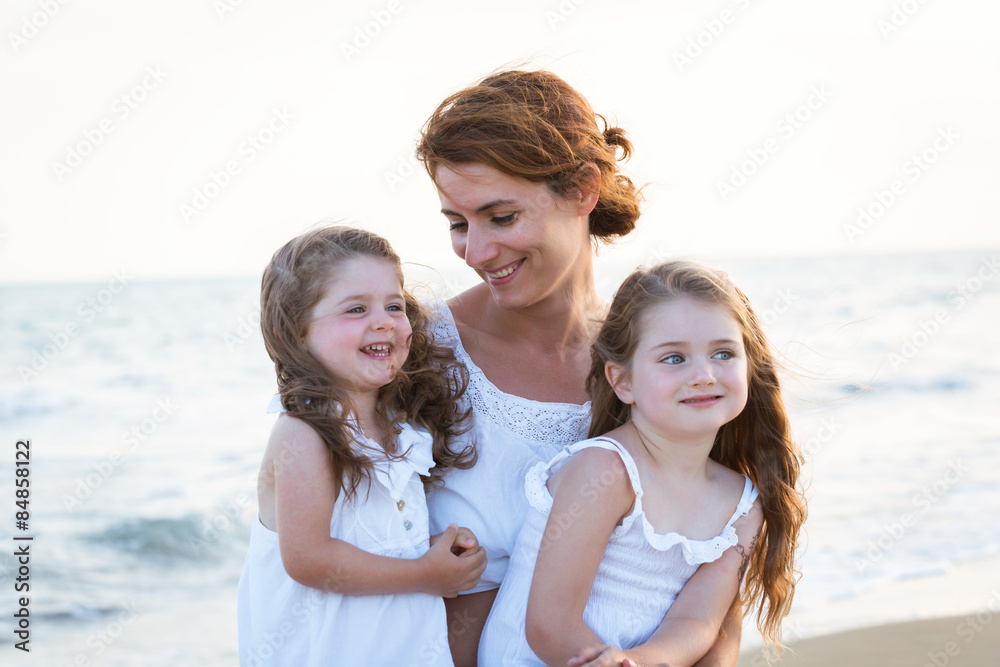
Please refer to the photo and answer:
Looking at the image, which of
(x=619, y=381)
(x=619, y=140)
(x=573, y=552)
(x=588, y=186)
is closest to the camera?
(x=573, y=552)

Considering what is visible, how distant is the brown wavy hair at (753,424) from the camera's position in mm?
2309

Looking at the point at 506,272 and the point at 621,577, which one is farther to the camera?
the point at 506,272

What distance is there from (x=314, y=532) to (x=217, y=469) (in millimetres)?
6905

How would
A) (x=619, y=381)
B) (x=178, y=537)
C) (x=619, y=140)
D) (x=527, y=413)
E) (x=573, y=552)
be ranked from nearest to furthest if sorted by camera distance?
(x=573, y=552) → (x=619, y=381) → (x=527, y=413) → (x=619, y=140) → (x=178, y=537)

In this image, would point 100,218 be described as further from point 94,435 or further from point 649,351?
point 649,351

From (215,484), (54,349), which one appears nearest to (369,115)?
(215,484)

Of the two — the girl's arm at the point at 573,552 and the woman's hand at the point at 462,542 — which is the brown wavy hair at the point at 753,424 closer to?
the girl's arm at the point at 573,552

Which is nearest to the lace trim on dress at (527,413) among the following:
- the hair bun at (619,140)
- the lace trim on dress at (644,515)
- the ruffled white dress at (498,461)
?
the ruffled white dress at (498,461)

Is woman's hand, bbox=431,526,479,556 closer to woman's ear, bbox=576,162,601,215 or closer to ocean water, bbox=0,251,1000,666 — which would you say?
ocean water, bbox=0,251,1000,666

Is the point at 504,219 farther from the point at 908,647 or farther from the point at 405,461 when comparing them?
the point at 908,647

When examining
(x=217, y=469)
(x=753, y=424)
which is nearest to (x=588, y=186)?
(x=753, y=424)

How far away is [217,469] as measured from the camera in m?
8.55

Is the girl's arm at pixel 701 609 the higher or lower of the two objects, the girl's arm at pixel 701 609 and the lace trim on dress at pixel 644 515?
the lower

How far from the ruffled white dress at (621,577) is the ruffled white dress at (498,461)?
0.18 meters
